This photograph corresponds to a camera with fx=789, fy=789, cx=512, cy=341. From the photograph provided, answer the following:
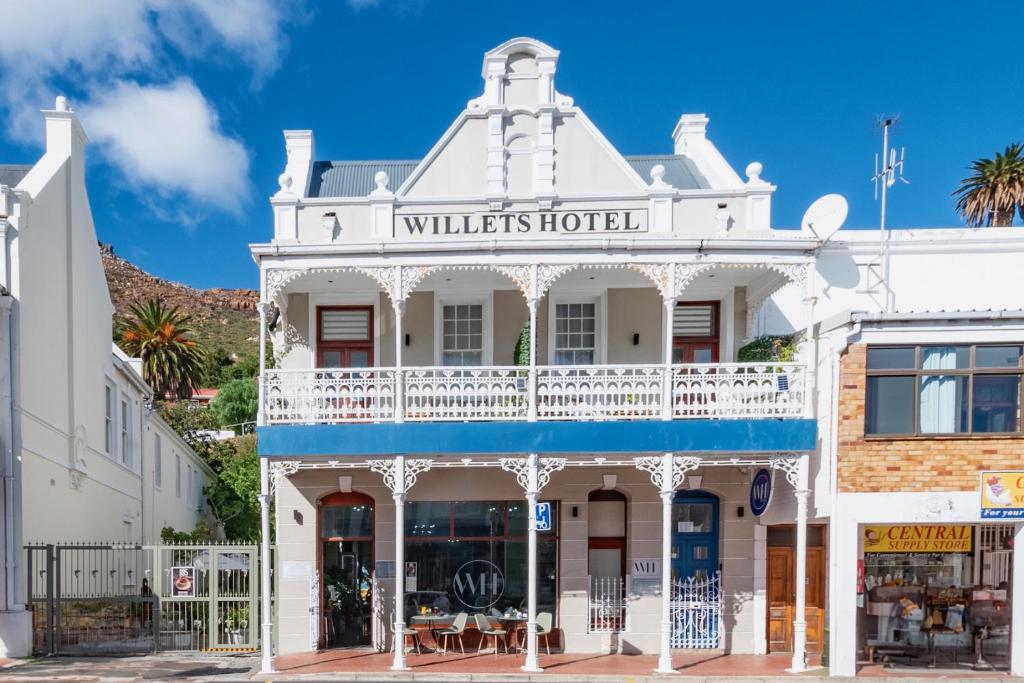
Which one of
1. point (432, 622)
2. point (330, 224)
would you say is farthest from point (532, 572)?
point (330, 224)

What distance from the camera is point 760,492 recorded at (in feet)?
45.1

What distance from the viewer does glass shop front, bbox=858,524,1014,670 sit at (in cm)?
1302

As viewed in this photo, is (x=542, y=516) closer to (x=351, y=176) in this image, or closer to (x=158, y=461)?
(x=351, y=176)

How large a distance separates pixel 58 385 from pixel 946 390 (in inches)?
646

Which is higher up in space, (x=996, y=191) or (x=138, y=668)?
(x=996, y=191)

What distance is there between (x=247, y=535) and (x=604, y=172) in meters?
24.8

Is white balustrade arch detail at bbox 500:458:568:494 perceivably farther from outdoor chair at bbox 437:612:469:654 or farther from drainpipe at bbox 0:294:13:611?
drainpipe at bbox 0:294:13:611

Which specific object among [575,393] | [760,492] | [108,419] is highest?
[575,393]

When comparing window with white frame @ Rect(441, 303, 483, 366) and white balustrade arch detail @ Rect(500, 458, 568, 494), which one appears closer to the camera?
white balustrade arch detail @ Rect(500, 458, 568, 494)

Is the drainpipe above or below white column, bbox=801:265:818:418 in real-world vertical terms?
below

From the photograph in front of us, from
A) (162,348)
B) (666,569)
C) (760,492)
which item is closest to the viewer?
(666,569)

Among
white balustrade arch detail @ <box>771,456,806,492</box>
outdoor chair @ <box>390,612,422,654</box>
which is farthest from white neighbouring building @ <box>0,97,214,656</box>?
white balustrade arch detail @ <box>771,456,806,492</box>

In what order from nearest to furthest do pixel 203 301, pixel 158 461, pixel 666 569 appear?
pixel 666 569
pixel 158 461
pixel 203 301

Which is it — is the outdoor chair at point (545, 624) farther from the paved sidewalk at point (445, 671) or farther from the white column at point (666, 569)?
the white column at point (666, 569)
